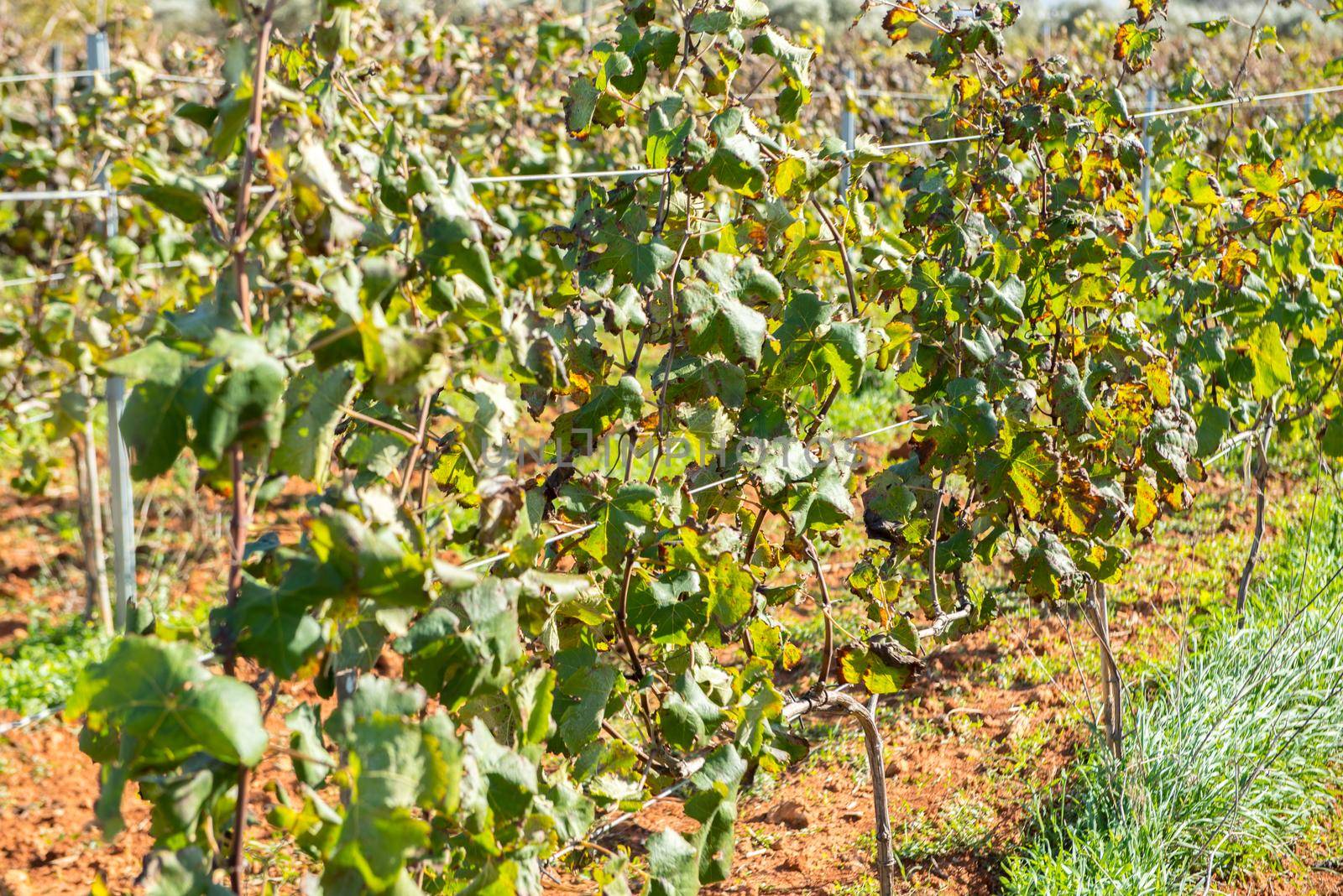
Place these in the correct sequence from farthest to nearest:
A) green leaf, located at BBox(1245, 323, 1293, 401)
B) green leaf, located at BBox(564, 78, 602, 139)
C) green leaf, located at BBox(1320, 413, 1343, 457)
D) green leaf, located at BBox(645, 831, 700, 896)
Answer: green leaf, located at BBox(1320, 413, 1343, 457)
green leaf, located at BBox(1245, 323, 1293, 401)
green leaf, located at BBox(564, 78, 602, 139)
green leaf, located at BBox(645, 831, 700, 896)

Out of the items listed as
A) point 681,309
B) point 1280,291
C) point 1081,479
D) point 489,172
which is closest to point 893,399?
point 489,172

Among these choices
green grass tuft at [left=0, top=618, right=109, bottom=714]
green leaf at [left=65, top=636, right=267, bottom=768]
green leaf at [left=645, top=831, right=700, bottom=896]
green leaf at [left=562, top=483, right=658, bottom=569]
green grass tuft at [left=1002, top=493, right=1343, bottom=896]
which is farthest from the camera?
green grass tuft at [left=0, top=618, right=109, bottom=714]

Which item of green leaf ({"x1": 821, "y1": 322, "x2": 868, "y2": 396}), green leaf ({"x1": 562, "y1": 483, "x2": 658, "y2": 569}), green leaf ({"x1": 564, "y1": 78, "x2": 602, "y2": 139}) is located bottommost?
green leaf ({"x1": 562, "y1": 483, "x2": 658, "y2": 569})

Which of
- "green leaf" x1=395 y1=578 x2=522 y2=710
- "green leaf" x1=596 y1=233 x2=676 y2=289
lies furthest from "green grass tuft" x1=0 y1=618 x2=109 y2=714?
"green leaf" x1=395 y1=578 x2=522 y2=710

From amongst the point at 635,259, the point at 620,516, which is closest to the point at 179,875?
the point at 620,516

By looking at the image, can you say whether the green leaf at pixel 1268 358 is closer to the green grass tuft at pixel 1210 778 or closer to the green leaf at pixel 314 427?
the green grass tuft at pixel 1210 778

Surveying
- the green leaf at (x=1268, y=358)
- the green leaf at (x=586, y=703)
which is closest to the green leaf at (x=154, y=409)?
the green leaf at (x=586, y=703)

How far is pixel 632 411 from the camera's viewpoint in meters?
1.80

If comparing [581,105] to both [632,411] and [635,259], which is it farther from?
[632,411]

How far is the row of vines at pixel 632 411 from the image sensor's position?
3.81 feet

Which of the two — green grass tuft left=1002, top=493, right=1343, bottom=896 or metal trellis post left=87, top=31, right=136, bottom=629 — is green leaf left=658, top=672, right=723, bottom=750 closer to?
green grass tuft left=1002, top=493, right=1343, bottom=896

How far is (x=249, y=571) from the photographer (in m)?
1.34

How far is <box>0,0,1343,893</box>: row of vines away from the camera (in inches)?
45.7

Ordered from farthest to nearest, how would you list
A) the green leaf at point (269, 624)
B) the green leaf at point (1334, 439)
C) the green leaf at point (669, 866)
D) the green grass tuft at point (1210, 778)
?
the green leaf at point (1334, 439) → the green grass tuft at point (1210, 778) → the green leaf at point (669, 866) → the green leaf at point (269, 624)
